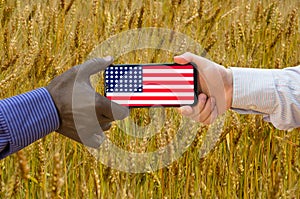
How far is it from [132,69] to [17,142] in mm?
317

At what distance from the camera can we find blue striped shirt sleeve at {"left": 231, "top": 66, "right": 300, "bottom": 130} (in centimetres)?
147

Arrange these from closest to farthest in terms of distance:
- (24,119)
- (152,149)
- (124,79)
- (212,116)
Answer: (24,119) < (124,79) < (212,116) < (152,149)

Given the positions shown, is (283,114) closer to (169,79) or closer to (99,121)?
(169,79)

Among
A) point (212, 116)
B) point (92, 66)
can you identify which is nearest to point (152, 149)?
point (212, 116)

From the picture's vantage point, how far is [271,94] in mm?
1495

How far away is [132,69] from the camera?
1.45 meters

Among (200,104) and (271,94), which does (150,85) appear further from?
(271,94)

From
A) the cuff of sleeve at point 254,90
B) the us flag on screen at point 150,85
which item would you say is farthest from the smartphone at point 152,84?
the cuff of sleeve at point 254,90

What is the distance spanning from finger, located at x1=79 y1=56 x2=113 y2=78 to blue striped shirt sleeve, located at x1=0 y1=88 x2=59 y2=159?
8 cm

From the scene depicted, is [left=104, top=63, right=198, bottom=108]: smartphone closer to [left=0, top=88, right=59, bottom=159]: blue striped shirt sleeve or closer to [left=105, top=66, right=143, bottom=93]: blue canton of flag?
[left=105, top=66, right=143, bottom=93]: blue canton of flag

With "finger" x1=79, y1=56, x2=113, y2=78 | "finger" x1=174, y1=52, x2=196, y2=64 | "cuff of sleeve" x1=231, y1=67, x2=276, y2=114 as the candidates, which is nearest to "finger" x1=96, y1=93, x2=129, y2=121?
"finger" x1=79, y1=56, x2=113, y2=78

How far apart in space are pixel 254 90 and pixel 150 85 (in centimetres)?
24

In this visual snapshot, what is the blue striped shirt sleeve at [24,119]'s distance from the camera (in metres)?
1.25

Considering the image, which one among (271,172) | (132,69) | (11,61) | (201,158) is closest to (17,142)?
(132,69)
